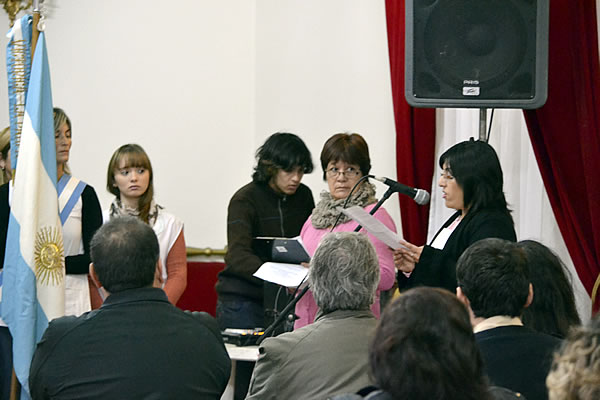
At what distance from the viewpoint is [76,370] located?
230 centimetres

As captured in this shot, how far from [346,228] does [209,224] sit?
7.12 feet

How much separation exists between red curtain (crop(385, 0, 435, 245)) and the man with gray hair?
242 centimetres

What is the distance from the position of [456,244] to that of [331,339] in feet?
3.51

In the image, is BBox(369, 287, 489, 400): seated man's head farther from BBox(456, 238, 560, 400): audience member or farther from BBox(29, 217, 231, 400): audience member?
BBox(29, 217, 231, 400): audience member

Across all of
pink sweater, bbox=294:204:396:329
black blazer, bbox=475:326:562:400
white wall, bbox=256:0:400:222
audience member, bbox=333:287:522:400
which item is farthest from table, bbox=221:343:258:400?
audience member, bbox=333:287:522:400

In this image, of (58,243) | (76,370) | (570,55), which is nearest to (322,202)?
(58,243)

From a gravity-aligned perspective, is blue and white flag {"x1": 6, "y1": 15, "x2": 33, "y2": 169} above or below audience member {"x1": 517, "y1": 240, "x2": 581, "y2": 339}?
above

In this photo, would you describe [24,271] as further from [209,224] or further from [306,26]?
[306,26]

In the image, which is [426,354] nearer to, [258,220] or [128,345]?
[128,345]

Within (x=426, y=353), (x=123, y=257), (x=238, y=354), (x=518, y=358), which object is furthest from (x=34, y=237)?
(x=426, y=353)

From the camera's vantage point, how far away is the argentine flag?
342 centimetres

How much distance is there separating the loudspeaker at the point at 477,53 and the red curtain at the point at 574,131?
1.51ft

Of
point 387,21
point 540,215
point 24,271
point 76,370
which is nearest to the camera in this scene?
point 76,370

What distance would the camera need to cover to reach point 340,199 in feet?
12.3
